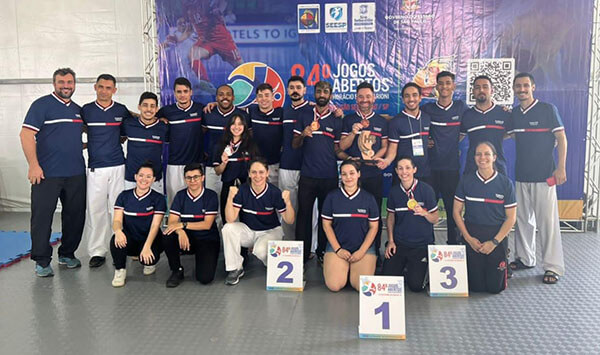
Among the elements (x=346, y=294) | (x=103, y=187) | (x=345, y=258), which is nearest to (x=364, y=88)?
(x=345, y=258)

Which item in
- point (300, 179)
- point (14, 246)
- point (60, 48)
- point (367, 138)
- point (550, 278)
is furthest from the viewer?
point (60, 48)

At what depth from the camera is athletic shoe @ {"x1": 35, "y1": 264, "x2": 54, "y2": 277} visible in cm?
446

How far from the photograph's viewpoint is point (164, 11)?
595 centimetres

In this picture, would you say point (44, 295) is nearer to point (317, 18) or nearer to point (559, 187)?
point (317, 18)

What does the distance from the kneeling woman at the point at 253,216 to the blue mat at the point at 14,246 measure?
96.8 inches

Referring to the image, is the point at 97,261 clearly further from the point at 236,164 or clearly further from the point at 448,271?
the point at 448,271

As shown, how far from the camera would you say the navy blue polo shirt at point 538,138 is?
4.20m

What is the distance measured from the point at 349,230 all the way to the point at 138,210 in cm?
197

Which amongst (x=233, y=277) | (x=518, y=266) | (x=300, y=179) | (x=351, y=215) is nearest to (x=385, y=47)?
(x=300, y=179)

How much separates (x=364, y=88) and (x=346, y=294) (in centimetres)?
190

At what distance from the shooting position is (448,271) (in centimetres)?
384

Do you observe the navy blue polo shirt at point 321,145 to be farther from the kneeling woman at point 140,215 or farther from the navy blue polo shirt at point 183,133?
the kneeling woman at point 140,215

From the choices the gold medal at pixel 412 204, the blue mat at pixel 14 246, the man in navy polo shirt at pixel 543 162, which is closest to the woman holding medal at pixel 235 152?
the gold medal at pixel 412 204

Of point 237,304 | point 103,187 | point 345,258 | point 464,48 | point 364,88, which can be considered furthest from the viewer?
point 464,48
